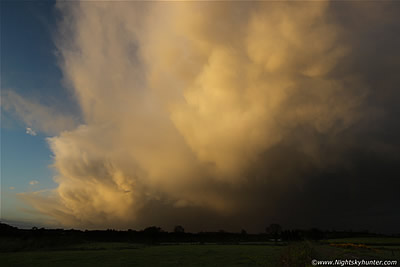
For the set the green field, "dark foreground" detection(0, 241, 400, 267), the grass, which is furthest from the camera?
the grass

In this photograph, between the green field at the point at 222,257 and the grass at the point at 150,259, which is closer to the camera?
the green field at the point at 222,257

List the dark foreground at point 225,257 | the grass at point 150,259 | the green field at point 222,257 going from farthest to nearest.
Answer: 1. the grass at point 150,259
2. the green field at point 222,257
3. the dark foreground at point 225,257

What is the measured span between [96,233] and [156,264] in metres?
160

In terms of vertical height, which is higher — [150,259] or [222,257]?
[222,257]

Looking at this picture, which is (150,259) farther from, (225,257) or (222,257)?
(225,257)

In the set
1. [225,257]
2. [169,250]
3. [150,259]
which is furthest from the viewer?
[169,250]

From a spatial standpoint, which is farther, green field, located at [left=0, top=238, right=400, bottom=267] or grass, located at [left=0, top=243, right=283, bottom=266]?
grass, located at [left=0, top=243, right=283, bottom=266]

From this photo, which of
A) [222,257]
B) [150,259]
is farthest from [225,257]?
[150,259]

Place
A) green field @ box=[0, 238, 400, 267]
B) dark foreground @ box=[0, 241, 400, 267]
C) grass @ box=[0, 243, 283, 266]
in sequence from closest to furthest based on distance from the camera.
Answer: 1. dark foreground @ box=[0, 241, 400, 267]
2. green field @ box=[0, 238, 400, 267]
3. grass @ box=[0, 243, 283, 266]

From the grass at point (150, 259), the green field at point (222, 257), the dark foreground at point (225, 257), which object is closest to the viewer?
the dark foreground at point (225, 257)

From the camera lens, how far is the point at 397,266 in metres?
34.5

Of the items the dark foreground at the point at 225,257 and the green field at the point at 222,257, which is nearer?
the dark foreground at the point at 225,257

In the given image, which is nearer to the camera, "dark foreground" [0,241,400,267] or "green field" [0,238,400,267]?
"dark foreground" [0,241,400,267]

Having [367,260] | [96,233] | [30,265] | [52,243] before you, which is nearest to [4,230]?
[52,243]
